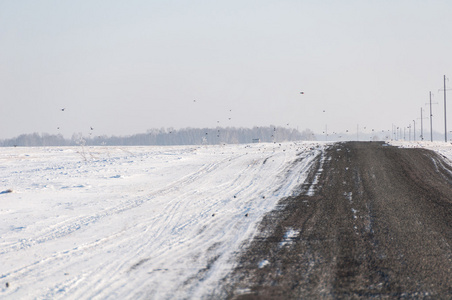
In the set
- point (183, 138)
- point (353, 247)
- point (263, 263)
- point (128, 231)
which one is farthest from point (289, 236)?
point (183, 138)

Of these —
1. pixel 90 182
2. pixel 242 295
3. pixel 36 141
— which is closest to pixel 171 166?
pixel 90 182

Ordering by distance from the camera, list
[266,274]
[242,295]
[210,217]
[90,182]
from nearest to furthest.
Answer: [242,295] < [266,274] < [210,217] < [90,182]

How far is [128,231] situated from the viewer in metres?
9.13

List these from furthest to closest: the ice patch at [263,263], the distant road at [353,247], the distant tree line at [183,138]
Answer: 1. the distant tree line at [183,138]
2. the ice patch at [263,263]
3. the distant road at [353,247]

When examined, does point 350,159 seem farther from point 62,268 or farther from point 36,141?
point 36,141

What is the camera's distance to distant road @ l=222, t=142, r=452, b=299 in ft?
17.9

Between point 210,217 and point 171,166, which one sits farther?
point 171,166

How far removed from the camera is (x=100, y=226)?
9703mm

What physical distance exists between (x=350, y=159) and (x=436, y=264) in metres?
17.8

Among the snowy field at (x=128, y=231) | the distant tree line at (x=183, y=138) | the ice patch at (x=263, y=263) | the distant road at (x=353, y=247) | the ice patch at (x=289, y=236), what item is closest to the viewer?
the distant road at (x=353, y=247)

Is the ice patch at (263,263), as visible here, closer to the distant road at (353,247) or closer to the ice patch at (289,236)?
the distant road at (353,247)

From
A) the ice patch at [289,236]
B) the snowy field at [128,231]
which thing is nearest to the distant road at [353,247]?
the ice patch at [289,236]

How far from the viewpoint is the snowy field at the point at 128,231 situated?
588 cm

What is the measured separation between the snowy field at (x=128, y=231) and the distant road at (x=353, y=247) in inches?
22.8
